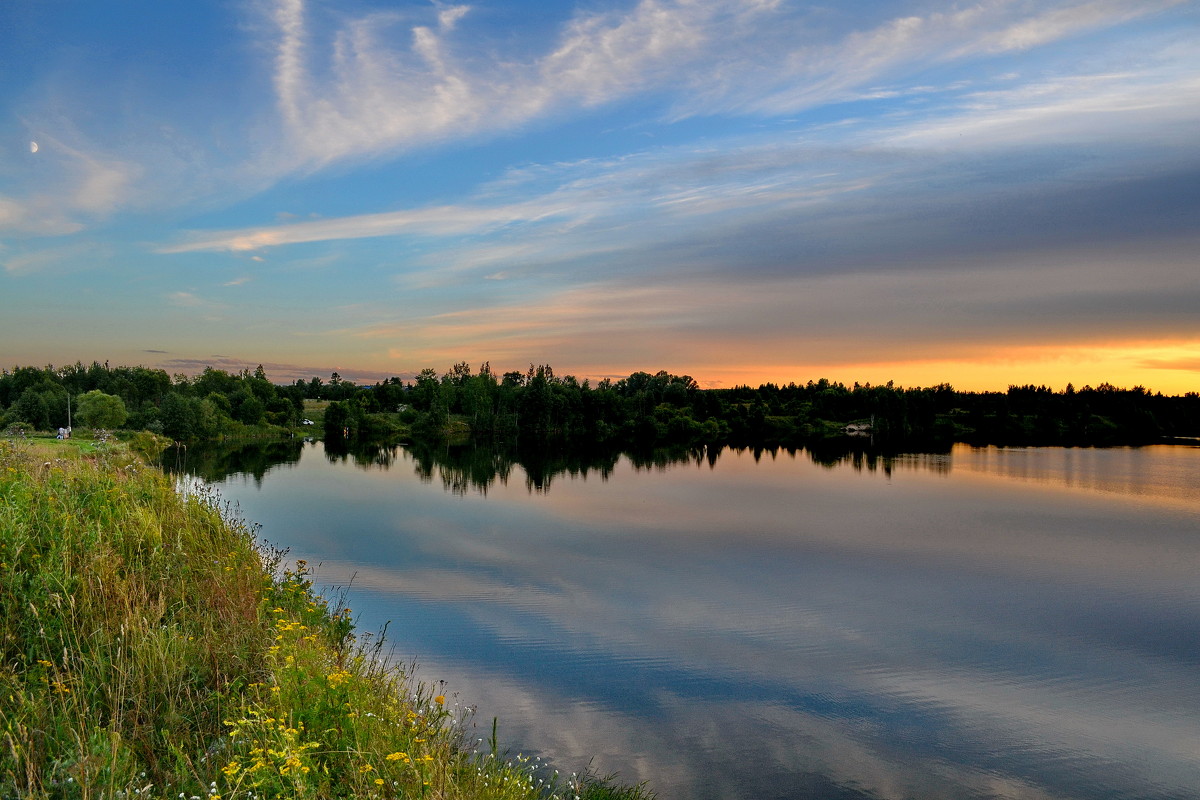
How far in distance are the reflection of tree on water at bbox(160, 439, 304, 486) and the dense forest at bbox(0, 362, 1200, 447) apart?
11.1m

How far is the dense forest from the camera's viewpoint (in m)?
89.9

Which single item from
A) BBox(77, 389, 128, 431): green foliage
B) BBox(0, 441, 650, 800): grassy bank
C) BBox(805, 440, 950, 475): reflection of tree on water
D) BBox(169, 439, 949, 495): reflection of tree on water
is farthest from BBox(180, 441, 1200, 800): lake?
BBox(77, 389, 128, 431): green foliage

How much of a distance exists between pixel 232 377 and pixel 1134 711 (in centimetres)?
13090

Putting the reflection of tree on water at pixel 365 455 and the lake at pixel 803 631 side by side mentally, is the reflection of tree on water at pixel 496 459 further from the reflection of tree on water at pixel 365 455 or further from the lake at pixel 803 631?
the lake at pixel 803 631

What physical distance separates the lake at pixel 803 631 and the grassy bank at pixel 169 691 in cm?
214

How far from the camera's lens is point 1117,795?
778 centimetres

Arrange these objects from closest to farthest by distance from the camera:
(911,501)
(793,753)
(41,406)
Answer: (793,753) < (911,501) < (41,406)

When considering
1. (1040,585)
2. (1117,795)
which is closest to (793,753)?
(1117,795)

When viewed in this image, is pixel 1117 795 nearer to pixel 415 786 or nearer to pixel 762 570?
pixel 415 786

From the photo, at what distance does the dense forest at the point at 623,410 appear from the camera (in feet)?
295

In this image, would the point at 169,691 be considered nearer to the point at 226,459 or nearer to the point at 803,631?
the point at 803,631

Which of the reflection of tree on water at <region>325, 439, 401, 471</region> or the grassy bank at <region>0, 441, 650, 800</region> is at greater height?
the grassy bank at <region>0, 441, 650, 800</region>

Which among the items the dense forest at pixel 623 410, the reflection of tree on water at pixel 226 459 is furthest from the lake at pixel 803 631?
the dense forest at pixel 623 410

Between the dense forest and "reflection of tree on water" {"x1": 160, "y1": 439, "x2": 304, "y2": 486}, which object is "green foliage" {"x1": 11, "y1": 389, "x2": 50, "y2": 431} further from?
"reflection of tree on water" {"x1": 160, "y1": 439, "x2": 304, "y2": 486}
